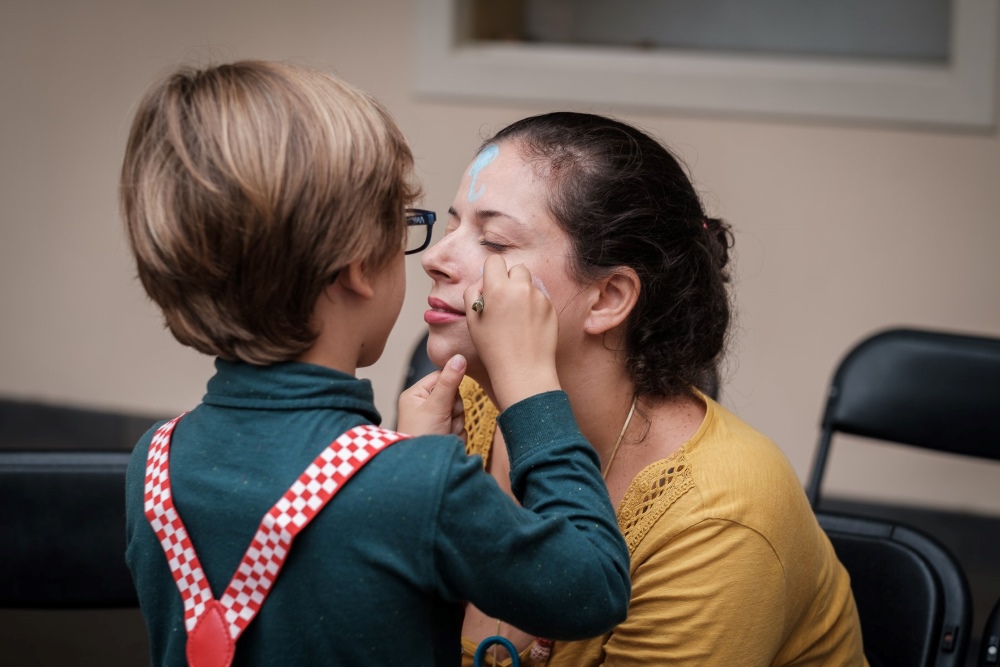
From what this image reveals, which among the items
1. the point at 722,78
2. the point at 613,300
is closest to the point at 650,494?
the point at 613,300

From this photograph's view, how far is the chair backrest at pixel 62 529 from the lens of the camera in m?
→ 1.48

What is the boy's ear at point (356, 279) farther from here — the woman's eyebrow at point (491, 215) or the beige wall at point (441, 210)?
the beige wall at point (441, 210)

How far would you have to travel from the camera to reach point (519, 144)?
1351mm

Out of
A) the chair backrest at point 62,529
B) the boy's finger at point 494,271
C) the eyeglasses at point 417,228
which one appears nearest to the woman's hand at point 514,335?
the boy's finger at point 494,271

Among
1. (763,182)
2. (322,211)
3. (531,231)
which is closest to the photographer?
(322,211)

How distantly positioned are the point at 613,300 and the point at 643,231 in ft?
0.31

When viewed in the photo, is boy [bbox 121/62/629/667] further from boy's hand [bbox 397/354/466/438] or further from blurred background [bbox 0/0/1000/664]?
blurred background [bbox 0/0/1000/664]

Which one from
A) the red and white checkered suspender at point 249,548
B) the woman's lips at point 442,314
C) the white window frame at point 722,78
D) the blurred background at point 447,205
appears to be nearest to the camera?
the red and white checkered suspender at point 249,548

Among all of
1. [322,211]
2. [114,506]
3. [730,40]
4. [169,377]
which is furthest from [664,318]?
[169,377]

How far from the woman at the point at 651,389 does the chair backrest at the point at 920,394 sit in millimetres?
713

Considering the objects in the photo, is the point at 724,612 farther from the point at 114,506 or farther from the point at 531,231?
the point at 114,506

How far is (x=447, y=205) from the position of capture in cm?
343

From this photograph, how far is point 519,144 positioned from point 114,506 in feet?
2.52

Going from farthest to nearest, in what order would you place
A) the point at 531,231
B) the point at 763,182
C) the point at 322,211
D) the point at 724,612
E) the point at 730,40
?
1. the point at 730,40
2. the point at 763,182
3. the point at 531,231
4. the point at 724,612
5. the point at 322,211
